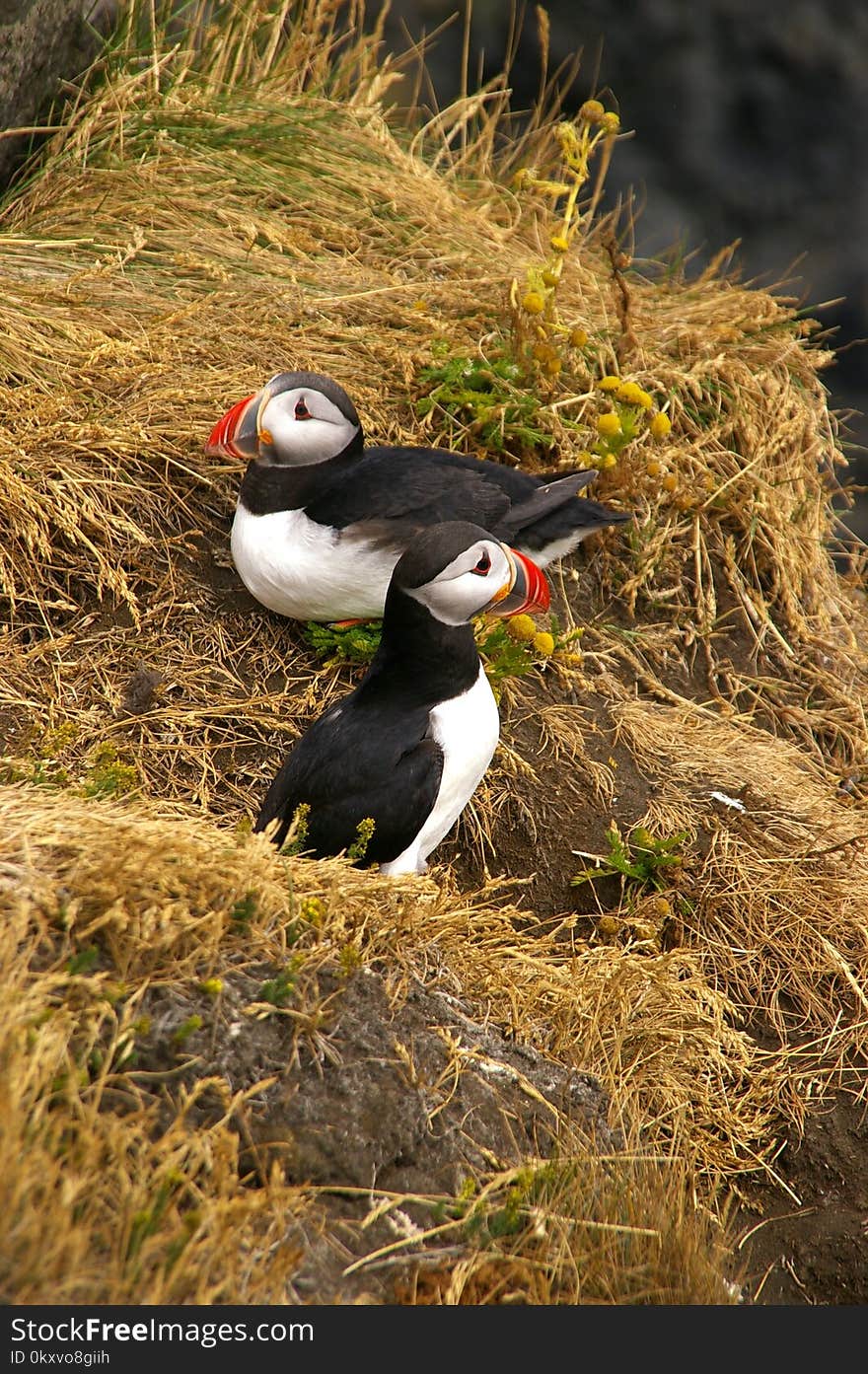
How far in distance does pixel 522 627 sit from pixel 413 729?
2.92ft

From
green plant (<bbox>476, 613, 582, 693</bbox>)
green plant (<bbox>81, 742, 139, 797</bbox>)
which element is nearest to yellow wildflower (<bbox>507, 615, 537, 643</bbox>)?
green plant (<bbox>476, 613, 582, 693</bbox>)

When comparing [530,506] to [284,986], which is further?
[530,506]

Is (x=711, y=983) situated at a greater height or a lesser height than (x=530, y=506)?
lesser

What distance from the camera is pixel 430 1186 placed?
7.66ft

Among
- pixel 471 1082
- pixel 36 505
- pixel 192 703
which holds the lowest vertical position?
pixel 192 703

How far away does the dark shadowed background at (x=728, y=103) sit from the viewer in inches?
313

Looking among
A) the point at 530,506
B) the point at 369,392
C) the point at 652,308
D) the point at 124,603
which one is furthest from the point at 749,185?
the point at 124,603

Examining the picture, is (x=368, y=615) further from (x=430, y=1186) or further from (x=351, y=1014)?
(x=430, y=1186)

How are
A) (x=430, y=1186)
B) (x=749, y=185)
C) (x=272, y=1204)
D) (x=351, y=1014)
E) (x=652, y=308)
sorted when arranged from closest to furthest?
1. (x=272, y=1204)
2. (x=430, y=1186)
3. (x=351, y=1014)
4. (x=652, y=308)
5. (x=749, y=185)

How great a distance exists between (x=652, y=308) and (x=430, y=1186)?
15.6 ft

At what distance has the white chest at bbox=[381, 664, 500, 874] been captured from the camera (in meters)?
3.47

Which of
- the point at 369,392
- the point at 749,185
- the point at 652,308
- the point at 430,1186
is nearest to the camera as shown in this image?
the point at 430,1186

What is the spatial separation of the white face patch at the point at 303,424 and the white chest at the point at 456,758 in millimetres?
976

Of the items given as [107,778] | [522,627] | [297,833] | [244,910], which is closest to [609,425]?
[522,627]
